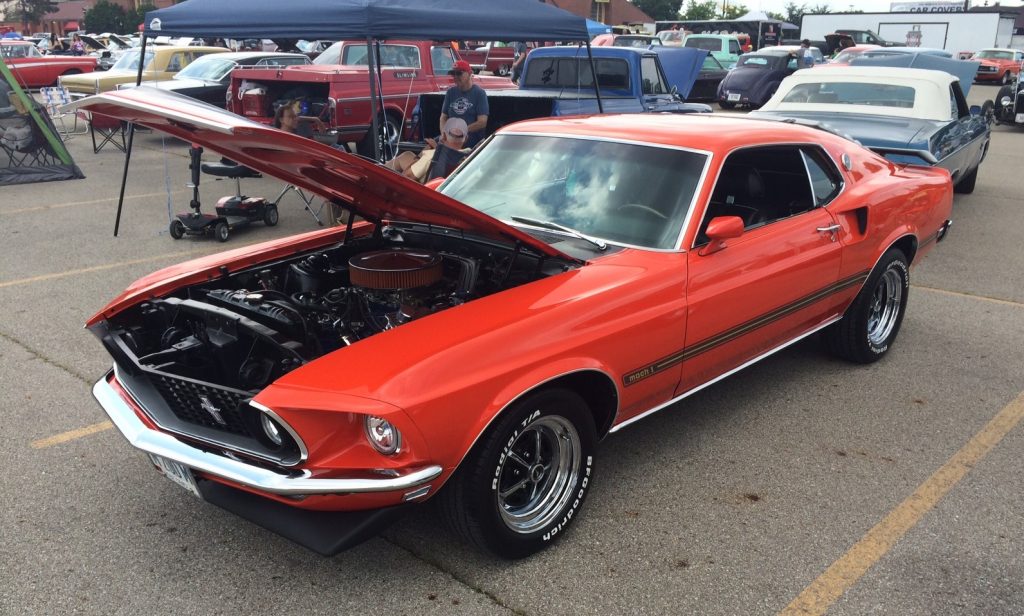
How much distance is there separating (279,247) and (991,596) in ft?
11.1

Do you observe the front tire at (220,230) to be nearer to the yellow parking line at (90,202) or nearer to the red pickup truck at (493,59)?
the yellow parking line at (90,202)

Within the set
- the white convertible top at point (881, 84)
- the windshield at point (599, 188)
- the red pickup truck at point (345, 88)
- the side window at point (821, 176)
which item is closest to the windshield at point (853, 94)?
the white convertible top at point (881, 84)

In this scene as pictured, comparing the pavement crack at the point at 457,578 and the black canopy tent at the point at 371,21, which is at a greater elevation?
the black canopy tent at the point at 371,21

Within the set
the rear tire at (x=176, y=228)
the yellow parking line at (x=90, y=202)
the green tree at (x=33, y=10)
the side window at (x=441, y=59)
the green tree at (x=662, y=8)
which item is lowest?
the yellow parking line at (x=90, y=202)

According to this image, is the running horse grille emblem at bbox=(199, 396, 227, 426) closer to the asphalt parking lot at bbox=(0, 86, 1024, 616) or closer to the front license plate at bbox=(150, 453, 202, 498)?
the front license plate at bbox=(150, 453, 202, 498)

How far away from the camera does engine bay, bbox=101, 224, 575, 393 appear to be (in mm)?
3023

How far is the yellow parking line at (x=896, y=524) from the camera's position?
2.85m

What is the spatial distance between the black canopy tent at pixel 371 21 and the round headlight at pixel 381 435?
5.28 meters

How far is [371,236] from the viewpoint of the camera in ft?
13.6

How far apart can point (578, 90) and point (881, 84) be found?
3997mm

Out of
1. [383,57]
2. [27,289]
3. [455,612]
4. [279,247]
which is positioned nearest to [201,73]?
[383,57]

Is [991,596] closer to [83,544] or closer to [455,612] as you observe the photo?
[455,612]

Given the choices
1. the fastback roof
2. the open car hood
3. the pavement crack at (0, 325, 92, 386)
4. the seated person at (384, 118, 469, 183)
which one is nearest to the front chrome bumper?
the open car hood

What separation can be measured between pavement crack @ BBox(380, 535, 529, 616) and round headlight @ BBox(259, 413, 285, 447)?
0.74 metres
